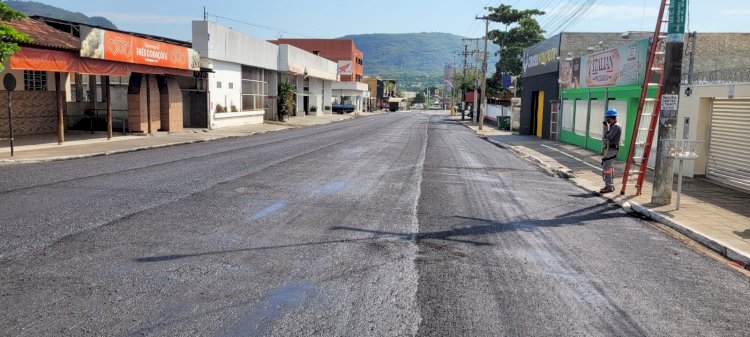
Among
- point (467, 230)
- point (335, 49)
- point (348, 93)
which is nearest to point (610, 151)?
point (467, 230)

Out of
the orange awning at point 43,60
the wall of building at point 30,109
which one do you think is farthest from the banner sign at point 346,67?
the orange awning at point 43,60

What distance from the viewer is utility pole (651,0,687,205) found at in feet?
37.6

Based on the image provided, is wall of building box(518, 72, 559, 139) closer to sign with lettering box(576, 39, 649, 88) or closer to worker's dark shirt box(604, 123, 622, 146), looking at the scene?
sign with lettering box(576, 39, 649, 88)

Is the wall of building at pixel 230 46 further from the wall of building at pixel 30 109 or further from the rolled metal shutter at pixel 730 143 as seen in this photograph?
the rolled metal shutter at pixel 730 143

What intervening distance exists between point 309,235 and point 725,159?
11.8 meters

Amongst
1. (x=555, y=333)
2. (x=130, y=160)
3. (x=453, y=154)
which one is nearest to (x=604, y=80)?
(x=453, y=154)

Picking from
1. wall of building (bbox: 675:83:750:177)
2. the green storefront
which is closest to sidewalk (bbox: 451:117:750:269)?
wall of building (bbox: 675:83:750:177)

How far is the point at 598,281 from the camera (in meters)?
6.27

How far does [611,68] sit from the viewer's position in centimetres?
2303

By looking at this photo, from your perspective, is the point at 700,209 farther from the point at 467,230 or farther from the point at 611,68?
the point at 611,68

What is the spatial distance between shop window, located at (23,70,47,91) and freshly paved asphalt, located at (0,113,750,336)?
14.0 meters

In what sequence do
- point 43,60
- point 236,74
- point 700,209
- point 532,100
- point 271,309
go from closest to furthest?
point 271,309, point 700,209, point 43,60, point 532,100, point 236,74

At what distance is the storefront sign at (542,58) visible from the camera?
106ft

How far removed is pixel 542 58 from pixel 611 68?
500 inches
